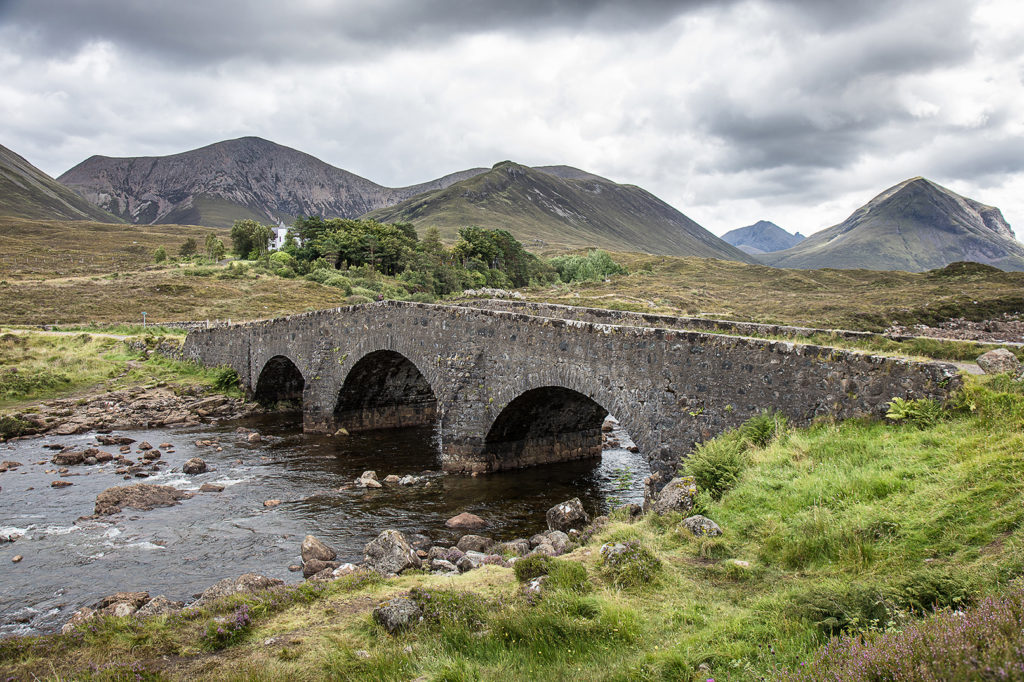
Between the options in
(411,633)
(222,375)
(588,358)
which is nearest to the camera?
(411,633)

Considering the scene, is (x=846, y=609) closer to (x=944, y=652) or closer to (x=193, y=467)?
(x=944, y=652)

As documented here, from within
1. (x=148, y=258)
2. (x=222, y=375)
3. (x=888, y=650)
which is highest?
(x=148, y=258)

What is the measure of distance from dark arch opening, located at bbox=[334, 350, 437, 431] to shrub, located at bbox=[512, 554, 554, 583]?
1680 cm

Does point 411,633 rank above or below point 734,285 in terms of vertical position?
below

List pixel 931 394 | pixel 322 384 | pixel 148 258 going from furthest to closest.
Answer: pixel 148 258
pixel 322 384
pixel 931 394

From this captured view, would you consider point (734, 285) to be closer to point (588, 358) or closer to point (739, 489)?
point (588, 358)

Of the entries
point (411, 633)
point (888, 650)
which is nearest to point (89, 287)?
point (411, 633)

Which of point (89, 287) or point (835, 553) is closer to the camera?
point (835, 553)

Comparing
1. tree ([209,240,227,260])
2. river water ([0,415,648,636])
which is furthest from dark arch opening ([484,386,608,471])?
tree ([209,240,227,260])

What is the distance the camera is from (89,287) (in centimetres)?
6344

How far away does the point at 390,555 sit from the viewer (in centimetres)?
1109

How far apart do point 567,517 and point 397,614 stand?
23.3 ft

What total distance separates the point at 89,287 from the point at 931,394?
247 ft

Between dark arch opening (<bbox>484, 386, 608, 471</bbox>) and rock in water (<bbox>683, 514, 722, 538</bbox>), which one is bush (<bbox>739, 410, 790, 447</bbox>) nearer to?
rock in water (<bbox>683, 514, 722, 538</bbox>)
